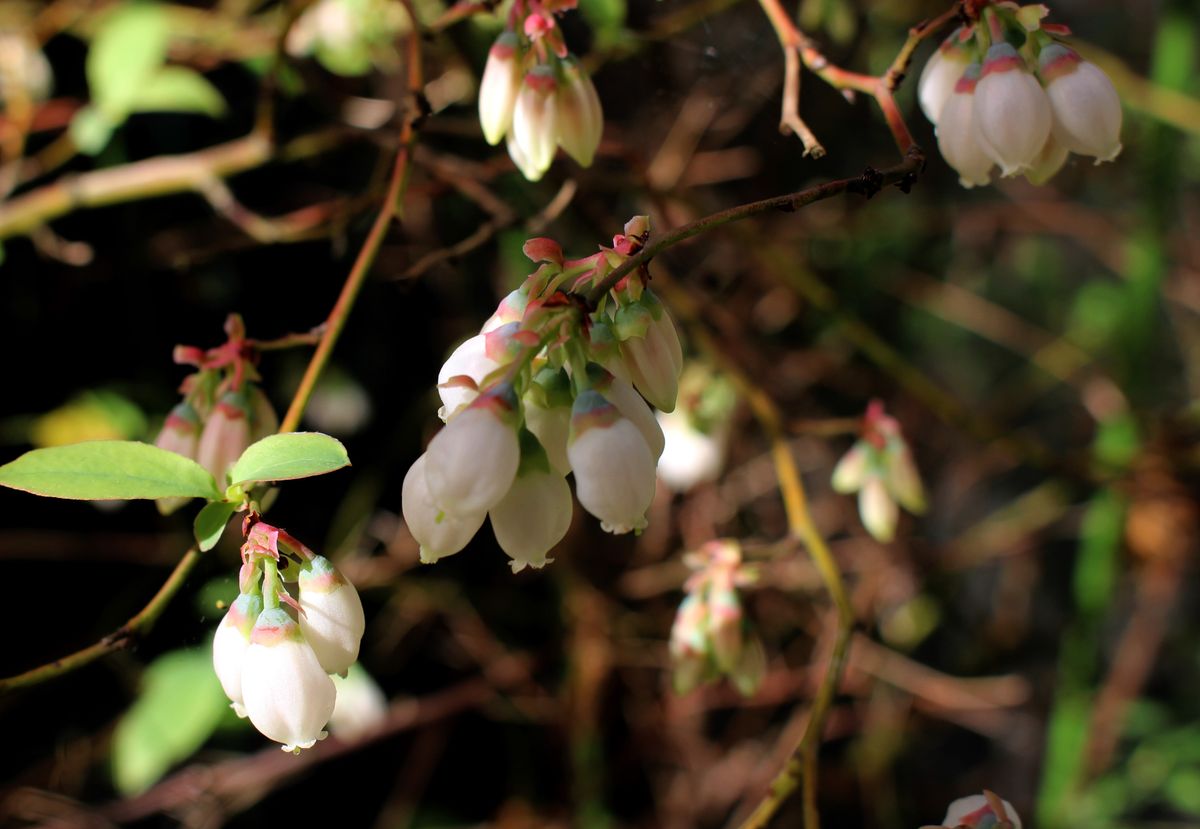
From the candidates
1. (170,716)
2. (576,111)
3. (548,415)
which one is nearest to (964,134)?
(576,111)

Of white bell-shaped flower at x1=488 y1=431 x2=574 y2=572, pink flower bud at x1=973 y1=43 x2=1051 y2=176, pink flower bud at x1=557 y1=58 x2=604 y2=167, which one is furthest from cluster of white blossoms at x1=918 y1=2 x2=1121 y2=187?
white bell-shaped flower at x1=488 y1=431 x2=574 y2=572

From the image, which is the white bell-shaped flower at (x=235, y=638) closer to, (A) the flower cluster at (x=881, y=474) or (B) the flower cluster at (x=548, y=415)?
(B) the flower cluster at (x=548, y=415)

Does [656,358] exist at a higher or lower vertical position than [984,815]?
higher

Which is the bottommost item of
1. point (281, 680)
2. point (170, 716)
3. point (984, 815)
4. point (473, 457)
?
point (170, 716)

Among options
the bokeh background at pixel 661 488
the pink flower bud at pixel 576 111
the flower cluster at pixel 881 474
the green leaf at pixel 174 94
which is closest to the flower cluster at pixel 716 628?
the bokeh background at pixel 661 488

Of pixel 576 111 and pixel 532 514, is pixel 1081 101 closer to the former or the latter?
pixel 576 111

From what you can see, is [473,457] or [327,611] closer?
[473,457]

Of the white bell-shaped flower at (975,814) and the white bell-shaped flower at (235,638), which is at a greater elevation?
the white bell-shaped flower at (235,638)
